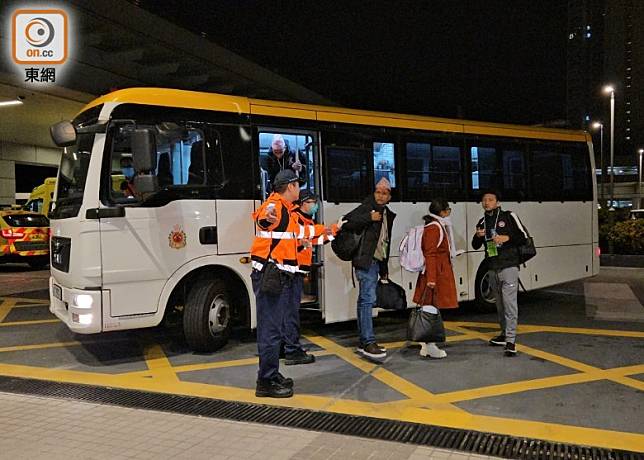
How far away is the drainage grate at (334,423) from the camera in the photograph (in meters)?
4.19

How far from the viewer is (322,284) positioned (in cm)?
762

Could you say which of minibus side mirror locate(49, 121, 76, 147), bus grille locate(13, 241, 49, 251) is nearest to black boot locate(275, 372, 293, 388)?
minibus side mirror locate(49, 121, 76, 147)

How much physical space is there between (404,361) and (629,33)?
283ft

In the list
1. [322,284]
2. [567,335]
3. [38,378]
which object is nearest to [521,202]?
[567,335]

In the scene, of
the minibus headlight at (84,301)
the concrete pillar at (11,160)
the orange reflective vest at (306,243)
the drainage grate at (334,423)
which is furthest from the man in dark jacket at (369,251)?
the concrete pillar at (11,160)

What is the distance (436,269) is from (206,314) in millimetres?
2706

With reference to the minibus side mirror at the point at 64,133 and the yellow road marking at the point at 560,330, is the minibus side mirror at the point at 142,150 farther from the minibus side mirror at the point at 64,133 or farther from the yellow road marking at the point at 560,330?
the yellow road marking at the point at 560,330

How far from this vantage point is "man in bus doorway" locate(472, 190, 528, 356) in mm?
6801

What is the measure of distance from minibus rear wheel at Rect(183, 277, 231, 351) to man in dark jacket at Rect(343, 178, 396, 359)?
5.41ft

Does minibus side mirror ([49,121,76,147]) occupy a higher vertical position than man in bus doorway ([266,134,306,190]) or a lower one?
higher

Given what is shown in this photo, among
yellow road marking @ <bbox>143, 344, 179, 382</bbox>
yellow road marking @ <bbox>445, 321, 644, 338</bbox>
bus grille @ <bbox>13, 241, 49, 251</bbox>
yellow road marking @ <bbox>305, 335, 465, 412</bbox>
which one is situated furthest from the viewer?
bus grille @ <bbox>13, 241, 49, 251</bbox>

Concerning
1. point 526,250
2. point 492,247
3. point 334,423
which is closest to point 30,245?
point 492,247

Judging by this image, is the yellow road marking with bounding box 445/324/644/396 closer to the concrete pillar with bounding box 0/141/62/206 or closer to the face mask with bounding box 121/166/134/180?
the face mask with bounding box 121/166/134/180

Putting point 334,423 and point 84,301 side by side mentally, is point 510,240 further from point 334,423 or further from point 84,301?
point 84,301
